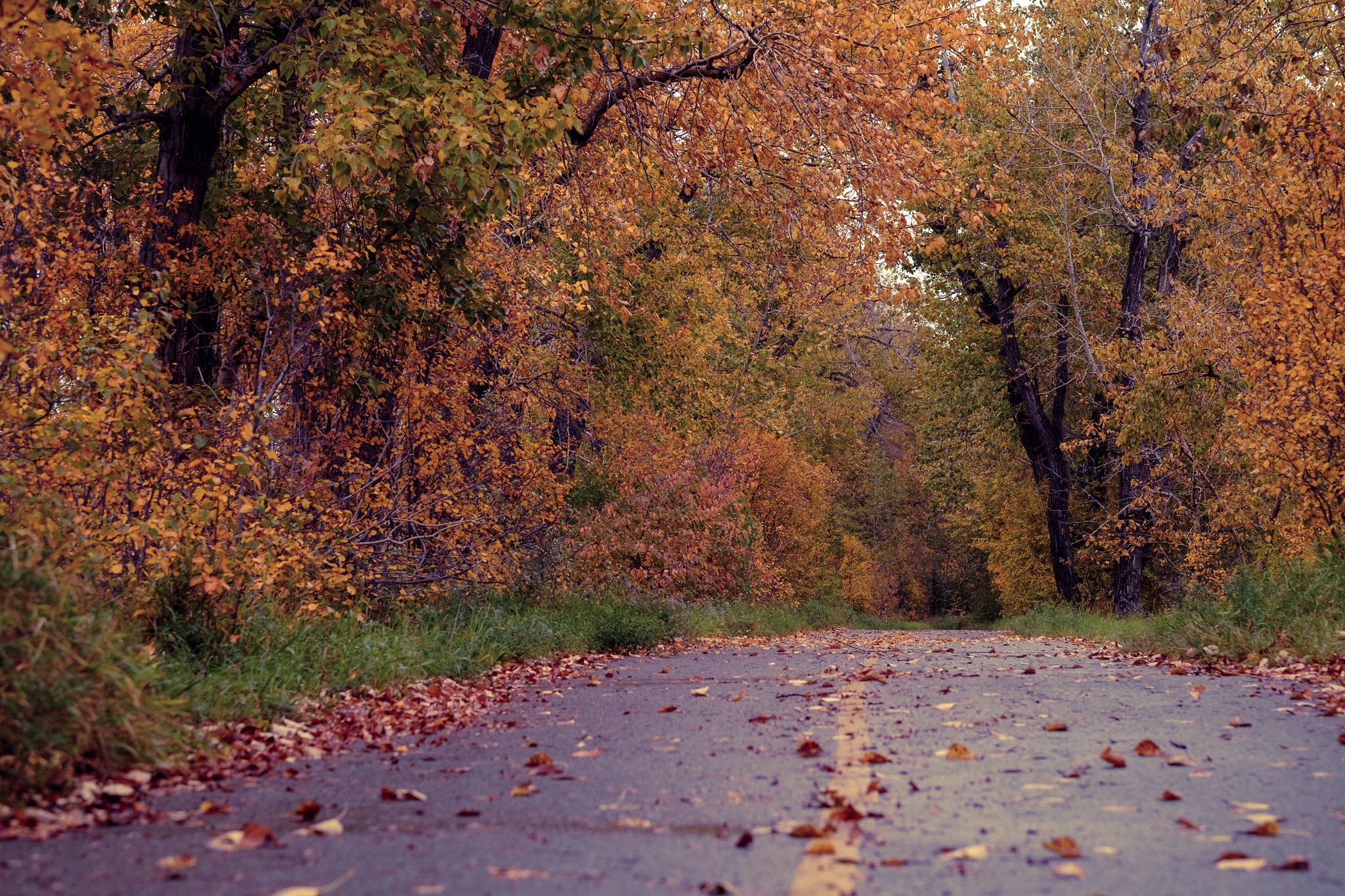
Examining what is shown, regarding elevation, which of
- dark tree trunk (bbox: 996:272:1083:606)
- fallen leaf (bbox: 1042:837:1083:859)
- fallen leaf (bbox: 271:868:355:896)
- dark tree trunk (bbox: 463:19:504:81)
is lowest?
fallen leaf (bbox: 271:868:355:896)

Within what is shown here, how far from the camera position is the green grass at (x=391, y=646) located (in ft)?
23.4

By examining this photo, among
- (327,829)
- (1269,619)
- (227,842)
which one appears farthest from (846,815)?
(1269,619)

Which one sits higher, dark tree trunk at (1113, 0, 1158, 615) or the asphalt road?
dark tree trunk at (1113, 0, 1158, 615)

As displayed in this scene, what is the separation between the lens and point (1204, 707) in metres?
7.69

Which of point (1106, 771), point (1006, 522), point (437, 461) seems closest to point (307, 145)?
point (437, 461)

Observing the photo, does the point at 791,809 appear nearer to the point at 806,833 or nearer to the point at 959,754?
the point at 806,833

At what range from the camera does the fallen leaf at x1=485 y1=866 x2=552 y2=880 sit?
12.1 feet

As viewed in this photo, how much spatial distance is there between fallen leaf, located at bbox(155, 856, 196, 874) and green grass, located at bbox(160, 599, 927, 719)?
2.66 meters

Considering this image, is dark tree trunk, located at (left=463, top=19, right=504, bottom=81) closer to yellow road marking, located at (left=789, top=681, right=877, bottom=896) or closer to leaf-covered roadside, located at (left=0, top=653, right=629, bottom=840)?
leaf-covered roadside, located at (left=0, top=653, right=629, bottom=840)

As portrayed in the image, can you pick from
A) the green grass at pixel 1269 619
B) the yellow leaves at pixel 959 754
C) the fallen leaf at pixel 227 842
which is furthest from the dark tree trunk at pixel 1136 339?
the fallen leaf at pixel 227 842

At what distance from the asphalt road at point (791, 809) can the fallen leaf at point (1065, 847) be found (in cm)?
2

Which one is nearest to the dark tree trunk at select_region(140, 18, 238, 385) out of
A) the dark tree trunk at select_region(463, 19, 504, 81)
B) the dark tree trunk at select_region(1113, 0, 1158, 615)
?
the dark tree trunk at select_region(463, 19, 504, 81)

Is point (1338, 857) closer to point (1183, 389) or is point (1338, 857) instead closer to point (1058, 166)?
point (1183, 389)

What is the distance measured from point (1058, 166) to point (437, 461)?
61.7 feet
